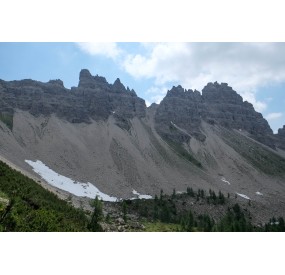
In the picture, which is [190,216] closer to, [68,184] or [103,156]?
[68,184]

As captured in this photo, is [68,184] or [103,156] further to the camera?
[103,156]

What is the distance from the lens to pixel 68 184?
381ft

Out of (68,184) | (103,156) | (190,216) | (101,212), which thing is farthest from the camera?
(103,156)

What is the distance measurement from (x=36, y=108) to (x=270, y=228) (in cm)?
13911

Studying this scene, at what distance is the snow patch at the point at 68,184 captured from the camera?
109387 mm

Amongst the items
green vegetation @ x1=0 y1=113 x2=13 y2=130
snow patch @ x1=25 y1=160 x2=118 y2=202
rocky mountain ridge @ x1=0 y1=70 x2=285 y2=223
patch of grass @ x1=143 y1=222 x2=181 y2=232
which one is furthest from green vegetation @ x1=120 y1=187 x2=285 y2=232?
green vegetation @ x1=0 y1=113 x2=13 y2=130

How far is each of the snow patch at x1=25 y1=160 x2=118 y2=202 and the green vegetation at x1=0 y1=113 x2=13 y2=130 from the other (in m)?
38.9

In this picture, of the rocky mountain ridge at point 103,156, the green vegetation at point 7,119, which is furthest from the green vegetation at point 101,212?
the green vegetation at point 7,119

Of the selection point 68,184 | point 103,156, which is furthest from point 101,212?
point 103,156

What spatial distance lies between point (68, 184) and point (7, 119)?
2656 inches

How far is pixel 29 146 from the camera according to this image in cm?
14588

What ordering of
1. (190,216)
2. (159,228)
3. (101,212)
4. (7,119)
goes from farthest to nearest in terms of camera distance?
(7,119)
(190,216)
(159,228)
(101,212)

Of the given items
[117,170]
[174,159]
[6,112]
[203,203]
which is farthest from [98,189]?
[6,112]

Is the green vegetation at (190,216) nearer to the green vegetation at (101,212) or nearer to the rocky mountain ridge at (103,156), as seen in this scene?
the green vegetation at (101,212)
